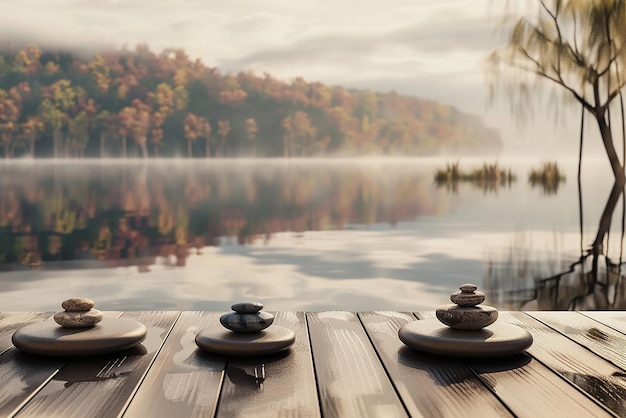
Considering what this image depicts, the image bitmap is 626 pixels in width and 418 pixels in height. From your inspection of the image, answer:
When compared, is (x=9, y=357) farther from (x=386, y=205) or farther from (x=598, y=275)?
(x=386, y=205)

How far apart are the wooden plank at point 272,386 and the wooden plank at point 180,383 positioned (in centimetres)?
3

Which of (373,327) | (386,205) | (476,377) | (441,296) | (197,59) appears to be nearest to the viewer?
(476,377)

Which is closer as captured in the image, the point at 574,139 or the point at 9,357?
the point at 9,357

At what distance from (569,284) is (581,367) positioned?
271 cm

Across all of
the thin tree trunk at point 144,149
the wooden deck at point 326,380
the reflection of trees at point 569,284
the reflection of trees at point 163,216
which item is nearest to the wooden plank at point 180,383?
the wooden deck at point 326,380

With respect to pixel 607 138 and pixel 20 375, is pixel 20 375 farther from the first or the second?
pixel 607 138

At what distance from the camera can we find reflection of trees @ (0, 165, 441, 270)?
226 inches

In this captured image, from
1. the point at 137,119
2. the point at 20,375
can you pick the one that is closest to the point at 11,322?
the point at 20,375

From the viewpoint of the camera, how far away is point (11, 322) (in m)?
2.14

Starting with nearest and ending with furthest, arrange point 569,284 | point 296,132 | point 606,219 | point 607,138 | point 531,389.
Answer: point 531,389, point 569,284, point 606,219, point 607,138, point 296,132

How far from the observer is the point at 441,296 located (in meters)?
3.85

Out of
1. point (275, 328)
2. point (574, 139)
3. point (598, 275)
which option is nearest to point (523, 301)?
point (598, 275)

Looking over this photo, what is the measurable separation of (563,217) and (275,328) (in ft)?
21.6

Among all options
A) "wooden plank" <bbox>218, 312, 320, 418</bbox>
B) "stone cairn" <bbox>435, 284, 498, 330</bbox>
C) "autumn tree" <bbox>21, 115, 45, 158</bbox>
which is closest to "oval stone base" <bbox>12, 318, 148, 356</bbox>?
"wooden plank" <bbox>218, 312, 320, 418</bbox>
